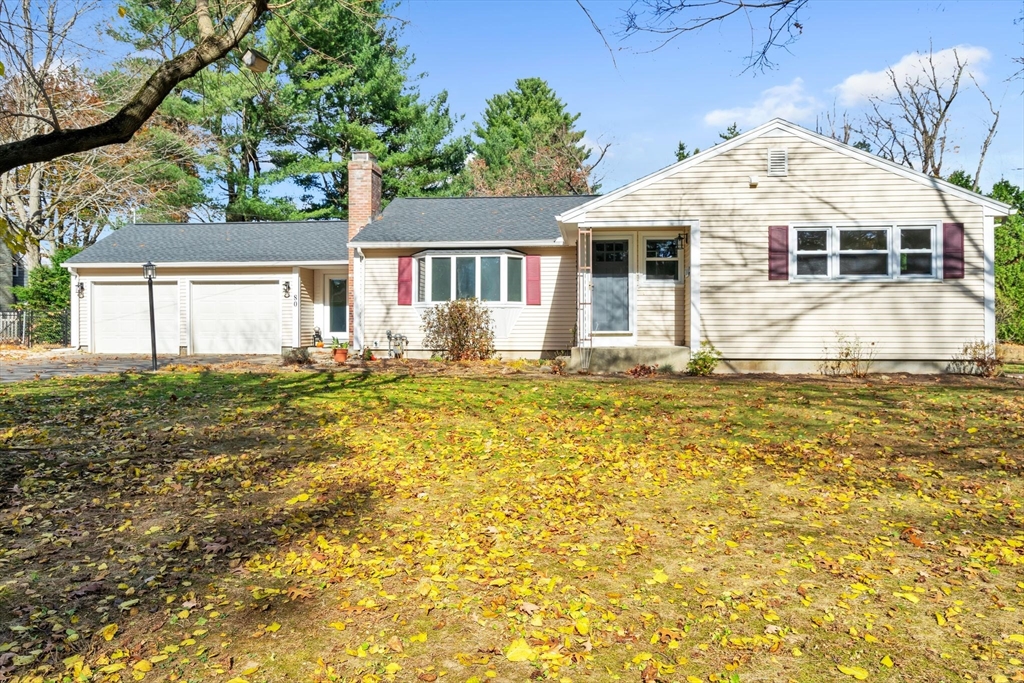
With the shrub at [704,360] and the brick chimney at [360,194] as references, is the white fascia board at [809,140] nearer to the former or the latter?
the shrub at [704,360]

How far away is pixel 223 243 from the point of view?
20.0 metres

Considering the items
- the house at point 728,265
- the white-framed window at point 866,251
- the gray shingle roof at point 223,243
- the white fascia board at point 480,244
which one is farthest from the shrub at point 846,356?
the gray shingle roof at point 223,243

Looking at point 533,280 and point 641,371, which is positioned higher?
point 533,280

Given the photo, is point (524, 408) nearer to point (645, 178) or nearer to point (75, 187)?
point (645, 178)

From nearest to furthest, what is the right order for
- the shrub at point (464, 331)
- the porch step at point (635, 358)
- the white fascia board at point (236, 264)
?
the porch step at point (635, 358) → the shrub at point (464, 331) → the white fascia board at point (236, 264)

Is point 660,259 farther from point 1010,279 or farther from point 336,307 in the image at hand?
point 1010,279

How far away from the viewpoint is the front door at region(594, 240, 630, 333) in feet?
46.8

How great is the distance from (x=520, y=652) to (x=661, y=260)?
11807 millimetres

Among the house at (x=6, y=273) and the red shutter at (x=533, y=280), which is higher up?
the house at (x=6, y=273)

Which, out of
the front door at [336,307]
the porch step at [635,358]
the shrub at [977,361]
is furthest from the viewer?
the front door at [336,307]

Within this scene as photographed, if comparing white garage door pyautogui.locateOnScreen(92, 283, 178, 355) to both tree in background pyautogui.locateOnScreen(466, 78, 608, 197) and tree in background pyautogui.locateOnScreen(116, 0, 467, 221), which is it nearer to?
tree in background pyautogui.locateOnScreen(116, 0, 467, 221)

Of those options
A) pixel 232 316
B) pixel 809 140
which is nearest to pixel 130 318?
pixel 232 316

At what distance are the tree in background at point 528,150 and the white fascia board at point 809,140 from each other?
17.1 m

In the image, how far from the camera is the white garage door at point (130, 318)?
1911 cm
